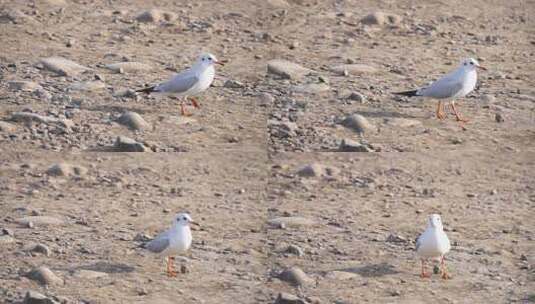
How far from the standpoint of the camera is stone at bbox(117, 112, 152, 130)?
17.7 m

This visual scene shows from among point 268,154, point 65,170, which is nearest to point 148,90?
point 268,154

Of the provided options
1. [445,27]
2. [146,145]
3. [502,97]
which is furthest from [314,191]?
[445,27]

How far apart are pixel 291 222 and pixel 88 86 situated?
3.96 meters

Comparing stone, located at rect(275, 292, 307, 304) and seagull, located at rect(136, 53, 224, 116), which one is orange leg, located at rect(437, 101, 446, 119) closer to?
seagull, located at rect(136, 53, 224, 116)

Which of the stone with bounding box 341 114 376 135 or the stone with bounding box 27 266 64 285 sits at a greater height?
the stone with bounding box 341 114 376 135

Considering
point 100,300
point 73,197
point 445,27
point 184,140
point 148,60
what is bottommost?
point 100,300

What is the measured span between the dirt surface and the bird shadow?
0.02 meters

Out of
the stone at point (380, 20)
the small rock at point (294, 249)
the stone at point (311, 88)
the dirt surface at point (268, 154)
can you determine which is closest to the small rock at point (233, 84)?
the dirt surface at point (268, 154)

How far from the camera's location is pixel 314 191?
16.3 m

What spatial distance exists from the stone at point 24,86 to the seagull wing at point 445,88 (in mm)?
3776

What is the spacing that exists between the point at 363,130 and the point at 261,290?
11.7ft

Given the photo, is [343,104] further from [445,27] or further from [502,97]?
[445,27]

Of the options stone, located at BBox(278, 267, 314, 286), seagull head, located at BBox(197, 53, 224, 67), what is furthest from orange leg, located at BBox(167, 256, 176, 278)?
seagull head, located at BBox(197, 53, 224, 67)

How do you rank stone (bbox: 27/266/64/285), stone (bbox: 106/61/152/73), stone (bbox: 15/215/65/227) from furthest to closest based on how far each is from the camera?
stone (bbox: 106/61/152/73)
stone (bbox: 15/215/65/227)
stone (bbox: 27/266/64/285)
